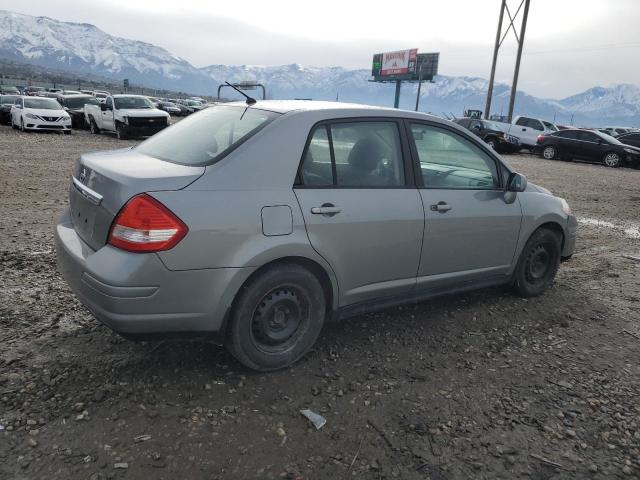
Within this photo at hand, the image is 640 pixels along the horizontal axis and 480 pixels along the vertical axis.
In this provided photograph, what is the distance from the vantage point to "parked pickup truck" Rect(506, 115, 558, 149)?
2447 centimetres

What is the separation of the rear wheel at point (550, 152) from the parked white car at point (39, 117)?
19.5m

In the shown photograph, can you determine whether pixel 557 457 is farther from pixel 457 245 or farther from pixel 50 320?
pixel 50 320

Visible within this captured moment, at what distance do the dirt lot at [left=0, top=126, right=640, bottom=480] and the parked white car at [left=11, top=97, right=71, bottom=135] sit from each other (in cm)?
1751

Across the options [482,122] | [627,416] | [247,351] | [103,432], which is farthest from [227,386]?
[482,122]

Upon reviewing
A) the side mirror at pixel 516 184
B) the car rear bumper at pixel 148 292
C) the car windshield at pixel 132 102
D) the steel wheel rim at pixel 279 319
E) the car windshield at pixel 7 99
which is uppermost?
the car windshield at pixel 132 102

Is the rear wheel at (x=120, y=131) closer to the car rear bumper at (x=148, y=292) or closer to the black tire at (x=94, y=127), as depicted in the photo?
the black tire at (x=94, y=127)

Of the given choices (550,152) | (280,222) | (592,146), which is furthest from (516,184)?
(550,152)

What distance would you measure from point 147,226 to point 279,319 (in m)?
1.01

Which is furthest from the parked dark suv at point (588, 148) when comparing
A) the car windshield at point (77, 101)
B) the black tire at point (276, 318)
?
the black tire at point (276, 318)

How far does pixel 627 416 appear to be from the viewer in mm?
2994

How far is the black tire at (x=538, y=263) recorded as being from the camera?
457 cm

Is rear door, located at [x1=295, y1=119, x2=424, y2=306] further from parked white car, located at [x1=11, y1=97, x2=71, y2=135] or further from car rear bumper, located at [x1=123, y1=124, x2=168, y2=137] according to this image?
parked white car, located at [x1=11, y1=97, x2=71, y2=135]

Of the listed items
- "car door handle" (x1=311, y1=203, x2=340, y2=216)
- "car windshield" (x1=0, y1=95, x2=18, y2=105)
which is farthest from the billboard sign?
"car door handle" (x1=311, y1=203, x2=340, y2=216)

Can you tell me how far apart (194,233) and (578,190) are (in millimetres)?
12057
